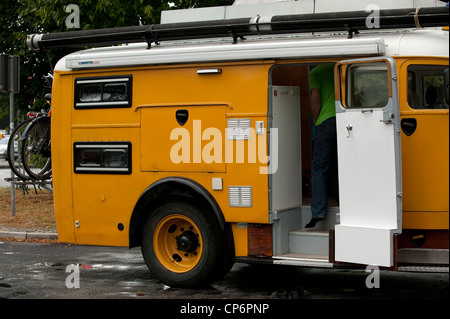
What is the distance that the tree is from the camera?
1437cm

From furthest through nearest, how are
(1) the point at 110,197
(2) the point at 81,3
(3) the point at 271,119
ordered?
1. (2) the point at 81,3
2. (1) the point at 110,197
3. (3) the point at 271,119

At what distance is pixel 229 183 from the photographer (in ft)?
27.0

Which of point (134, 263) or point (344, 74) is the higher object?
point (344, 74)

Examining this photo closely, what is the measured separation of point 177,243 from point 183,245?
10 cm

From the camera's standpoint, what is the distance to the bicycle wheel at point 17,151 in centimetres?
1465

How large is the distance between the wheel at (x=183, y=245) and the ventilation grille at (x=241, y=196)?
0.32m

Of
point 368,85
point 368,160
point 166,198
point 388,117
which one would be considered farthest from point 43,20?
point 388,117

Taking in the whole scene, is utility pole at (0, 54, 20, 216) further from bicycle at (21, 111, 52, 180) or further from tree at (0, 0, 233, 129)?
tree at (0, 0, 233, 129)

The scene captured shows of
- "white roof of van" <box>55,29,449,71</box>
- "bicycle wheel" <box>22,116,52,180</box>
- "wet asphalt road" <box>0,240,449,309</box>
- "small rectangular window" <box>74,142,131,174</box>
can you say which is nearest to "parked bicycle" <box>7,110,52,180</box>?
"bicycle wheel" <box>22,116,52,180</box>

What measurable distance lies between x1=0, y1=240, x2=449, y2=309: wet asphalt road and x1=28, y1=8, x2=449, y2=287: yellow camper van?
0.37 meters
